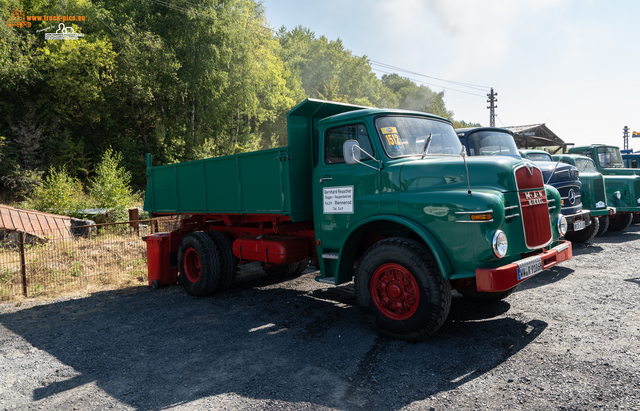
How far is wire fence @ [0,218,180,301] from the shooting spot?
770 cm

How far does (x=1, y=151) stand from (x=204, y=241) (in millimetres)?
23970

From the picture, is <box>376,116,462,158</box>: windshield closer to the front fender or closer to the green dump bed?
the front fender

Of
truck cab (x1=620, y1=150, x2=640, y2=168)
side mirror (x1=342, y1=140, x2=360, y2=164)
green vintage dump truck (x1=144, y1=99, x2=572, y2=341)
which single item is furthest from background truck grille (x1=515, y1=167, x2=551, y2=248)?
truck cab (x1=620, y1=150, x2=640, y2=168)

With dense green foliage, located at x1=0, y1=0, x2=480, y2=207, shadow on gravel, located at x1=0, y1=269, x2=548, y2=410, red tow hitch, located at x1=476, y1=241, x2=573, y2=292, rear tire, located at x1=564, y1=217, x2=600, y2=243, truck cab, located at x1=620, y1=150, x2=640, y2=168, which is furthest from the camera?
dense green foliage, located at x1=0, y1=0, x2=480, y2=207

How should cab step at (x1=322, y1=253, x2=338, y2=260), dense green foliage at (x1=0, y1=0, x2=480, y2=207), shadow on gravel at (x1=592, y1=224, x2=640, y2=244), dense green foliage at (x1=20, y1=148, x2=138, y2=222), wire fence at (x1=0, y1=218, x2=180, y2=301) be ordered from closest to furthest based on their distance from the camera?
1. cab step at (x1=322, y1=253, x2=338, y2=260)
2. wire fence at (x1=0, y1=218, x2=180, y2=301)
3. shadow on gravel at (x1=592, y1=224, x2=640, y2=244)
4. dense green foliage at (x1=20, y1=148, x2=138, y2=222)
5. dense green foliage at (x1=0, y1=0, x2=480, y2=207)

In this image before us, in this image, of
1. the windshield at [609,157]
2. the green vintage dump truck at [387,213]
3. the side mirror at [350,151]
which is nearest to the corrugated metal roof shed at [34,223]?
the green vintage dump truck at [387,213]

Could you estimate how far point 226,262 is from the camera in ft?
22.4

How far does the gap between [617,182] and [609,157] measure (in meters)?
1.97

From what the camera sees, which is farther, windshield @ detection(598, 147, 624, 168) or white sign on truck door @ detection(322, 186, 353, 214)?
windshield @ detection(598, 147, 624, 168)

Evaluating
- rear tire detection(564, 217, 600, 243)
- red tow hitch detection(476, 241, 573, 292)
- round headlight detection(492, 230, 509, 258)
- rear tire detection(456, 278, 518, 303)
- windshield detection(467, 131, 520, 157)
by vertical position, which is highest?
windshield detection(467, 131, 520, 157)

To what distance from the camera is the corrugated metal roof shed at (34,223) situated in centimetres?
1173

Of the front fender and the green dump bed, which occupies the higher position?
the green dump bed

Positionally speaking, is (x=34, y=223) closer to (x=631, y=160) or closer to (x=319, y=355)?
(x=319, y=355)

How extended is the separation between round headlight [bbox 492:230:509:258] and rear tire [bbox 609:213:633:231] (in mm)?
10453
